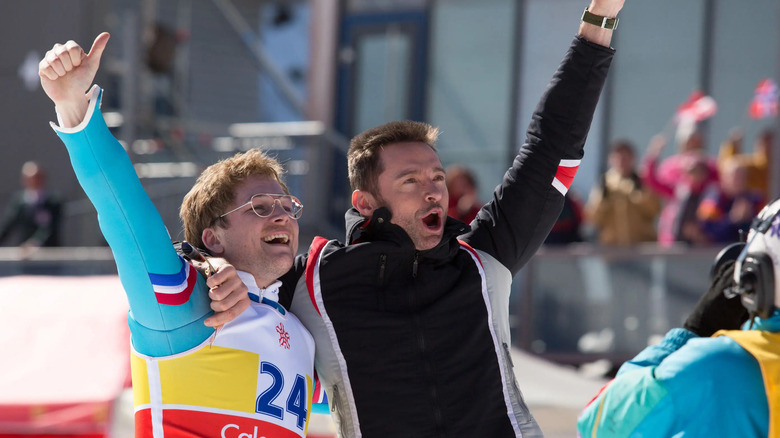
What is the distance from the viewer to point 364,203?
128 inches

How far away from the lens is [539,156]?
3.21 metres

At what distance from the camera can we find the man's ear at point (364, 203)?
127 inches

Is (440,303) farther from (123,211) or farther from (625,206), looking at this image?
(625,206)

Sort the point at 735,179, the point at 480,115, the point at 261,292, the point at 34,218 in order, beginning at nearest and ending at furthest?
the point at 261,292
the point at 735,179
the point at 34,218
the point at 480,115

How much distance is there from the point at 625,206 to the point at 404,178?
556cm

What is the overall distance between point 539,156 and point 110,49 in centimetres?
1043

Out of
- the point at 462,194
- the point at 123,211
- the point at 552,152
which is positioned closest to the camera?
the point at 123,211

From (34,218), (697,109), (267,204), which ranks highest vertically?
(697,109)

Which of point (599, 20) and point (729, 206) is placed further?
point (729, 206)

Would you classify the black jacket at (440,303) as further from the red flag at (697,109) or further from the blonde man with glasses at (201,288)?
the red flag at (697,109)

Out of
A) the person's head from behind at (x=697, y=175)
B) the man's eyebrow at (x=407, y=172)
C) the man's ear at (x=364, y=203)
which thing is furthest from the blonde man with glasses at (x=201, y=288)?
the person's head from behind at (x=697, y=175)

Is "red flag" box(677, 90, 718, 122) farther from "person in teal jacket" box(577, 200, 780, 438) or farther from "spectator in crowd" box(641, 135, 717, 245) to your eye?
"person in teal jacket" box(577, 200, 780, 438)

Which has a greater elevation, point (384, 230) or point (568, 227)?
point (384, 230)

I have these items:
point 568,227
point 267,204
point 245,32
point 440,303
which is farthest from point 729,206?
point 245,32
